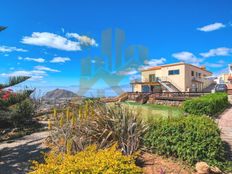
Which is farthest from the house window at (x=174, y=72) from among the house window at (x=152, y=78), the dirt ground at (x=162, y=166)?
the dirt ground at (x=162, y=166)

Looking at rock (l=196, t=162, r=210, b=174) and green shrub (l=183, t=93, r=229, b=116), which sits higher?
green shrub (l=183, t=93, r=229, b=116)

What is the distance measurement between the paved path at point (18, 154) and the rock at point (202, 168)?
159 inches

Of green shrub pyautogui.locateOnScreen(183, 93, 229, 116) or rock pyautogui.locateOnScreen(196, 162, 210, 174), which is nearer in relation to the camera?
rock pyautogui.locateOnScreen(196, 162, 210, 174)

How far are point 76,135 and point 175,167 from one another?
259cm

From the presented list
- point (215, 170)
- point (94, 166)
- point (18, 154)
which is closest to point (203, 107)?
point (215, 170)

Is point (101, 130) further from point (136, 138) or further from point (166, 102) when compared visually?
point (166, 102)

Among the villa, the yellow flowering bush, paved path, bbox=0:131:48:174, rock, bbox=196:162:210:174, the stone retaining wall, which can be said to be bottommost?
paved path, bbox=0:131:48:174

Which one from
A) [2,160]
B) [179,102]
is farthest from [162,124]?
[179,102]

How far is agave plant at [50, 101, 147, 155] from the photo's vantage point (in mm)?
5434

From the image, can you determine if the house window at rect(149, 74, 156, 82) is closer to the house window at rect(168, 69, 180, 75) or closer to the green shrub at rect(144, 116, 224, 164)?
the house window at rect(168, 69, 180, 75)

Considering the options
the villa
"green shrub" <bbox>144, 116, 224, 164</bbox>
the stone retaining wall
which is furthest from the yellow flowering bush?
the villa

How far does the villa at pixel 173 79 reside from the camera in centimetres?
3741

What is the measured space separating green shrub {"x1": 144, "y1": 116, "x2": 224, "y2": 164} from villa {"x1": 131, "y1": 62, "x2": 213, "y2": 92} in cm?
3287

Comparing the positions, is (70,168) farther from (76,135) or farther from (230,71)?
(230,71)
